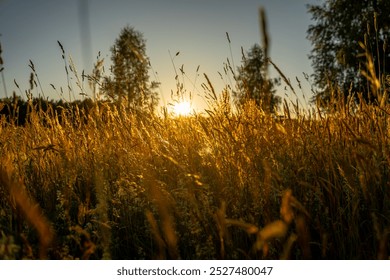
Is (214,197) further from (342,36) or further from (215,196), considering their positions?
(342,36)

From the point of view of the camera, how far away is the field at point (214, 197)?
128 centimetres

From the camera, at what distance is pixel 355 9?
17141 mm

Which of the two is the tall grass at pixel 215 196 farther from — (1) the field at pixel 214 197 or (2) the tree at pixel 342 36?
(2) the tree at pixel 342 36

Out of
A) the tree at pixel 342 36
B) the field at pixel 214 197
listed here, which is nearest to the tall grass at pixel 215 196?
the field at pixel 214 197

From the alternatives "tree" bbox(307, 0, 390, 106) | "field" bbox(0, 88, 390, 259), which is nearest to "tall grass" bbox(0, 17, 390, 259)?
"field" bbox(0, 88, 390, 259)

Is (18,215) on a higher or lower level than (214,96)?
lower

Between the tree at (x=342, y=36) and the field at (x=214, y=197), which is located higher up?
the tree at (x=342, y=36)

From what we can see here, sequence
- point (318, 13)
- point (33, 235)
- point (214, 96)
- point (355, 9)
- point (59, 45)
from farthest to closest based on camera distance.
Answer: point (318, 13), point (355, 9), point (59, 45), point (214, 96), point (33, 235)

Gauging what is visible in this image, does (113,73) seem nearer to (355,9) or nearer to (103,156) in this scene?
(103,156)

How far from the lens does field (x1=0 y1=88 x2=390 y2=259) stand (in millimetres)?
1278

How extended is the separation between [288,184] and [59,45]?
1.91 meters

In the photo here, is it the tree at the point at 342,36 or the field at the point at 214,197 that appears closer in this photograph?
the field at the point at 214,197
